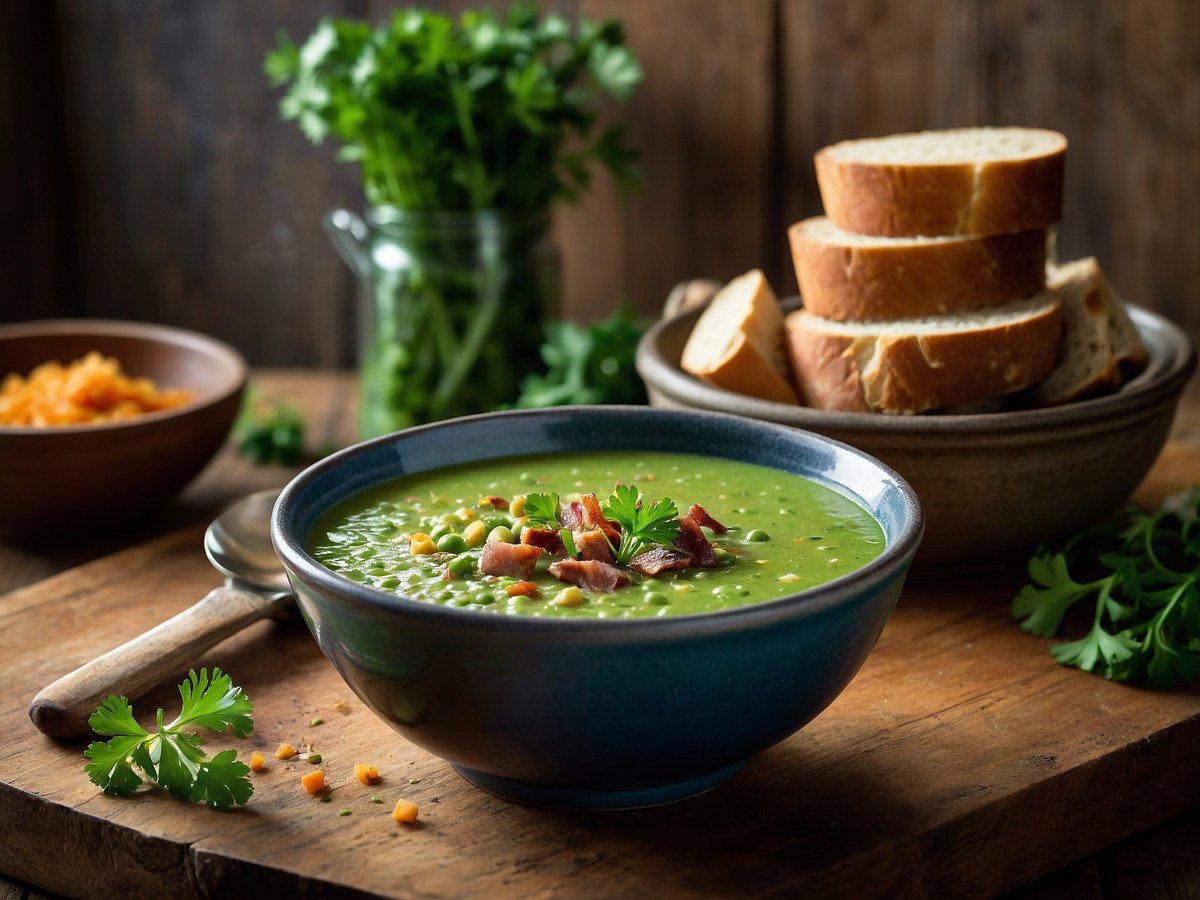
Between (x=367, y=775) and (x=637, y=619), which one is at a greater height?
(x=637, y=619)

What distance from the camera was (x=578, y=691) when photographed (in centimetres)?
167

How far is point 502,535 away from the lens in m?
1.97

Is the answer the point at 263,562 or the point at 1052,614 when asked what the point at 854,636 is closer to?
the point at 1052,614

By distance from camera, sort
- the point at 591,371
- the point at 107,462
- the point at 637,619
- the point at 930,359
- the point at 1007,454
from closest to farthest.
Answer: the point at 637,619, the point at 1007,454, the point at 930,359, the point at 107,462, the point at 591,371

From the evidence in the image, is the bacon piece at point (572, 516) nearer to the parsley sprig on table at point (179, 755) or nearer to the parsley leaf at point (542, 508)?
the parsley leaf at point (542, 508)

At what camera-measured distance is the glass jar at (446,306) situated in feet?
11.6

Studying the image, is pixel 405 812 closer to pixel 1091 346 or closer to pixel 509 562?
pixel 509 562

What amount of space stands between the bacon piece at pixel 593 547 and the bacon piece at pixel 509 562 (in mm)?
63

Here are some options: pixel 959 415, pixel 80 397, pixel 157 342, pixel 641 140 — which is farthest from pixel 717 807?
pixel 641 140

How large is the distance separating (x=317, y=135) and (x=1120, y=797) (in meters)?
2.41

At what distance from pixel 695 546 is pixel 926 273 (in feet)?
3.54

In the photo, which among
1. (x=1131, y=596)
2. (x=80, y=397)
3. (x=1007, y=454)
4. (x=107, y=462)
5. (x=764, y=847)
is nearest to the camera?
(x=764, y=847)

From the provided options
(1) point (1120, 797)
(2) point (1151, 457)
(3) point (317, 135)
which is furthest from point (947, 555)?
(3) point (317, 135)

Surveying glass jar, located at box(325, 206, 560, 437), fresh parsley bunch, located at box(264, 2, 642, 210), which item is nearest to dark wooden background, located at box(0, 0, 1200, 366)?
fresh parsley bunch, located at box(264, 2, 642, 210)
